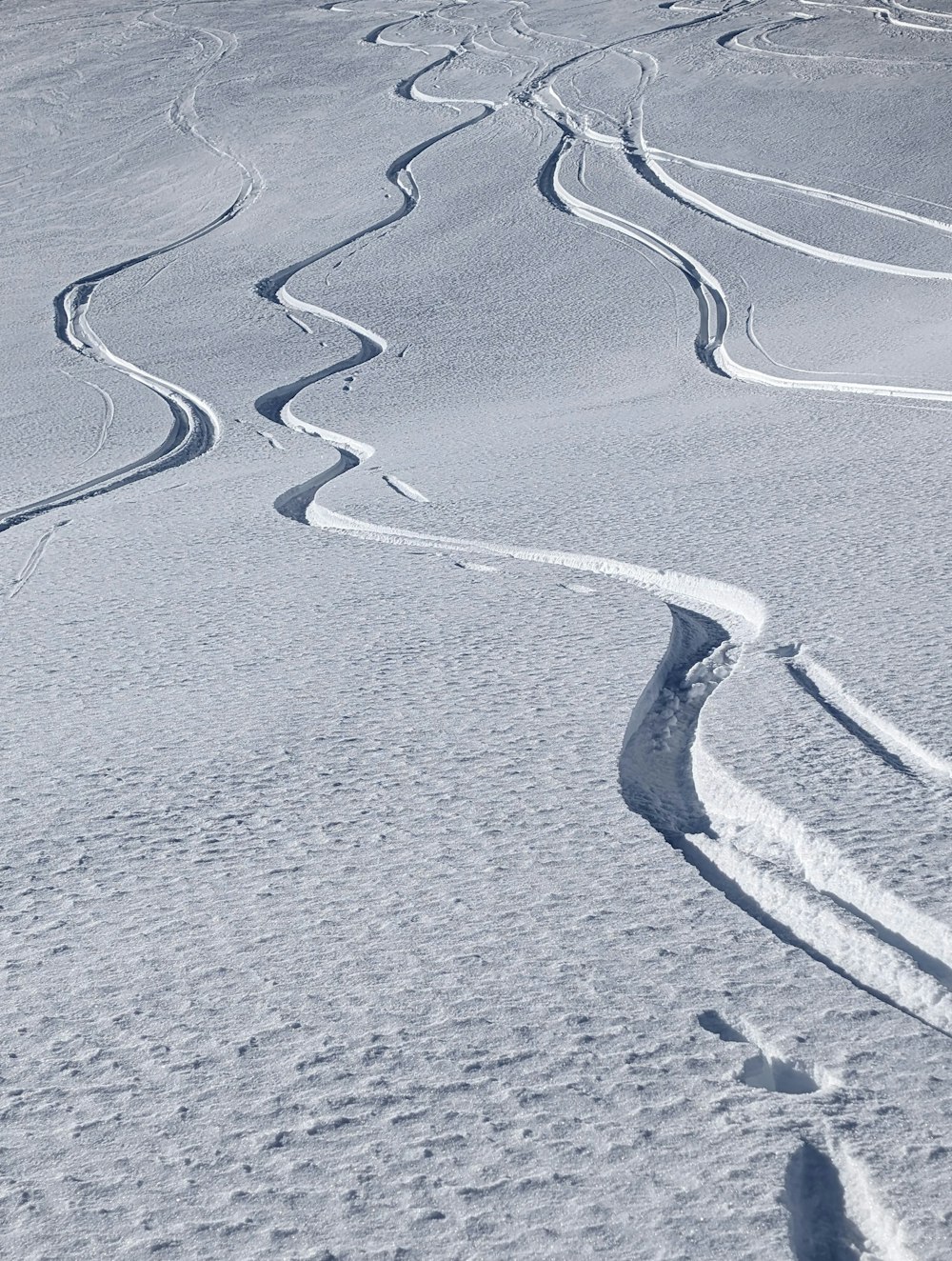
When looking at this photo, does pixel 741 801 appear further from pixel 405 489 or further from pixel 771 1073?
pixel 405 489

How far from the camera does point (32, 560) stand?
347 centimetres

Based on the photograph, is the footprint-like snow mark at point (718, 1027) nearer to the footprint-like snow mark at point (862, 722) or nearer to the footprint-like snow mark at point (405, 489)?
the footprint-like snow mark at point (862, 722)

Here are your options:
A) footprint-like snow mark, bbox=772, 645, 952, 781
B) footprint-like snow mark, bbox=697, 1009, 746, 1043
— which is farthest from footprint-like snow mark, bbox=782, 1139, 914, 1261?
footprint-like snow mark, bbox=772, 645, 952, 781

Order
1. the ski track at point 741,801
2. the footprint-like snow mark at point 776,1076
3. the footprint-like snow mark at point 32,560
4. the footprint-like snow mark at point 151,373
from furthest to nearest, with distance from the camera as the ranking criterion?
the footprint-like snow mark at point 151,373 → the footprint-like snow mark at point 32,560 → the ski track at point 741,801 → the footprint-like snow mark at point 776,1076

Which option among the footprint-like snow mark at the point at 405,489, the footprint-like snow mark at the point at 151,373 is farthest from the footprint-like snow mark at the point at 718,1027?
the footprint-like snow mark at the point at 151,373

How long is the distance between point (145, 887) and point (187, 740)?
19.3 inches

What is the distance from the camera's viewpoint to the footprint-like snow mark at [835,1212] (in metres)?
1.09

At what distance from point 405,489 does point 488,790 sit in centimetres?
206

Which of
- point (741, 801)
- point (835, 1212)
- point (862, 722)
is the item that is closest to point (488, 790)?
point (741, 801)

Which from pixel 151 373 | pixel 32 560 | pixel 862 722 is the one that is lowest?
pixel 151 373

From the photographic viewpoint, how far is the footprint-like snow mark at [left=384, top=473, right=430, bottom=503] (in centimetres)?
374

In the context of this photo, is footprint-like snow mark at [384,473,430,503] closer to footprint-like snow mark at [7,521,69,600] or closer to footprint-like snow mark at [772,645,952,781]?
footprint-like snow mark at [7,521,69,600]

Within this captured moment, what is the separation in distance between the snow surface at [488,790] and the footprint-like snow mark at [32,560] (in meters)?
0.03

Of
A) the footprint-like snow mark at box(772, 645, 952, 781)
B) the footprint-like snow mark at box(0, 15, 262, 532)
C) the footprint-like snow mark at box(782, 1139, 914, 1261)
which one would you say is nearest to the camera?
the footprint-like snow mark at box(782, 1139, 914, 1261)
